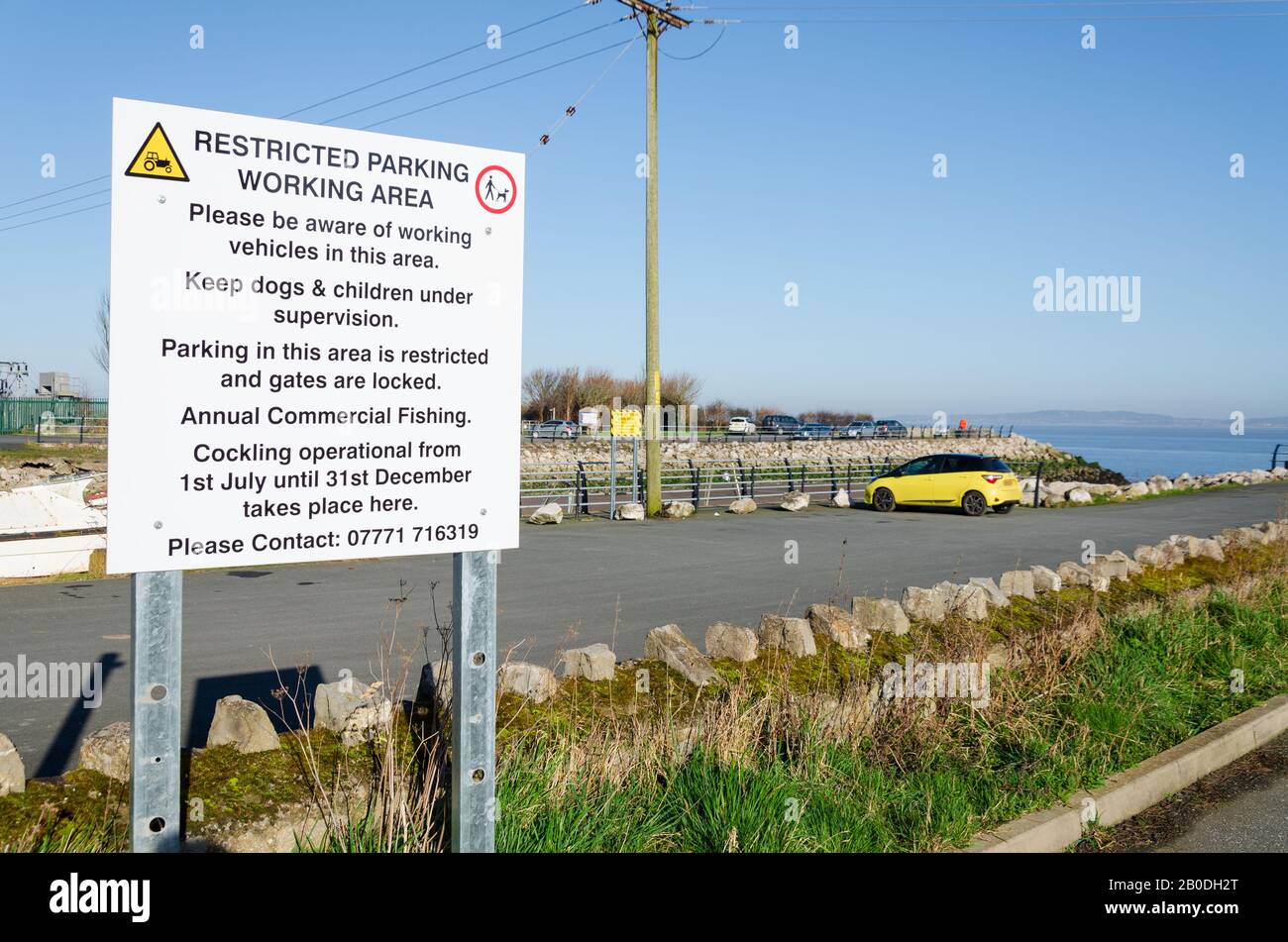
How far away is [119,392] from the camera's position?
2842mm

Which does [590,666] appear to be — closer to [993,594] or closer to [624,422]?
[993,594]

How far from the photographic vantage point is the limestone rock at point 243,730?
4.22m

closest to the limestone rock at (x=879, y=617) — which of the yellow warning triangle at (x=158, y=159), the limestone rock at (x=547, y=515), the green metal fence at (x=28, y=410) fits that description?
the yellow warning triangle at (x=158, y=159)

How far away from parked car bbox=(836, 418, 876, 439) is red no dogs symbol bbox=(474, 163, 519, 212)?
220 ft

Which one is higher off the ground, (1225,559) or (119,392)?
(119,392)

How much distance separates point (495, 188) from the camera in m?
3.44

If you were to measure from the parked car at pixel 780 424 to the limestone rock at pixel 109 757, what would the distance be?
2643 inches

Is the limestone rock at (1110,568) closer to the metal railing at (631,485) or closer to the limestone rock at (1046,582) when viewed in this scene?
the limestone rock at (1046,582)

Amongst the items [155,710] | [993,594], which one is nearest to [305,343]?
[155,710]
